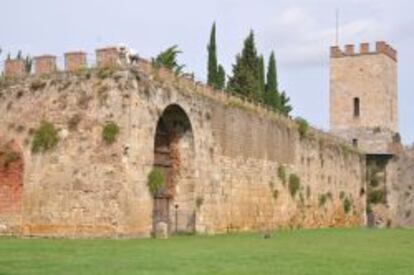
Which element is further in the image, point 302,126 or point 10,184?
point 302,126

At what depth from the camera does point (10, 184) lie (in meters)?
28.7

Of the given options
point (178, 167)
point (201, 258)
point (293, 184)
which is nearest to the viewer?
point (201, 258)

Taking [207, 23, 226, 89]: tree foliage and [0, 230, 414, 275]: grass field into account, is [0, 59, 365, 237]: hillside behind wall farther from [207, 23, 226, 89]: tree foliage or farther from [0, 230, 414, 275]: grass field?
[207, 23, 226, 89]: tree foliage

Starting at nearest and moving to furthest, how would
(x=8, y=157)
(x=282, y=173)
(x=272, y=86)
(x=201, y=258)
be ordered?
(x=201, y=258), (x=8, y=157), (x=282, y=173), (x=272, y=86)

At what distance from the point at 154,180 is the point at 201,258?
10278 millimetres

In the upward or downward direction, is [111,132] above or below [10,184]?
above

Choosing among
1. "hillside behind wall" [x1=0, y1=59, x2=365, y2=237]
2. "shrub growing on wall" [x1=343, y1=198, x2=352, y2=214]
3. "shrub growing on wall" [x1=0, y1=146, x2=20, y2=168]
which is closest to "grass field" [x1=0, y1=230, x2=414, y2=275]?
"hillside behind wall" [x1=0, y1=59, x2=365, y2=237]

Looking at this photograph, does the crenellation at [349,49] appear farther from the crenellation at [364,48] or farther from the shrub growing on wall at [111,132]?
the shrub growing on wall at [111,132]

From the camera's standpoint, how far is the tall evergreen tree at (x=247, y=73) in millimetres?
51906

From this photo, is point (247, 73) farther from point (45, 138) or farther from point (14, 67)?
point (45, 138)

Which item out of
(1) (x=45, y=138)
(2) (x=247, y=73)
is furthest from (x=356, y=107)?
(1) (x=45, y=138)

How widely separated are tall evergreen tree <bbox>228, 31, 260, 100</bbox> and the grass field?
90.4 ft

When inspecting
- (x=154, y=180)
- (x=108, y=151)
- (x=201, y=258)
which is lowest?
(x=201, y=258)

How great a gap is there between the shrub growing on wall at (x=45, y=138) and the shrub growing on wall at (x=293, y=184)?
16.6 meters
